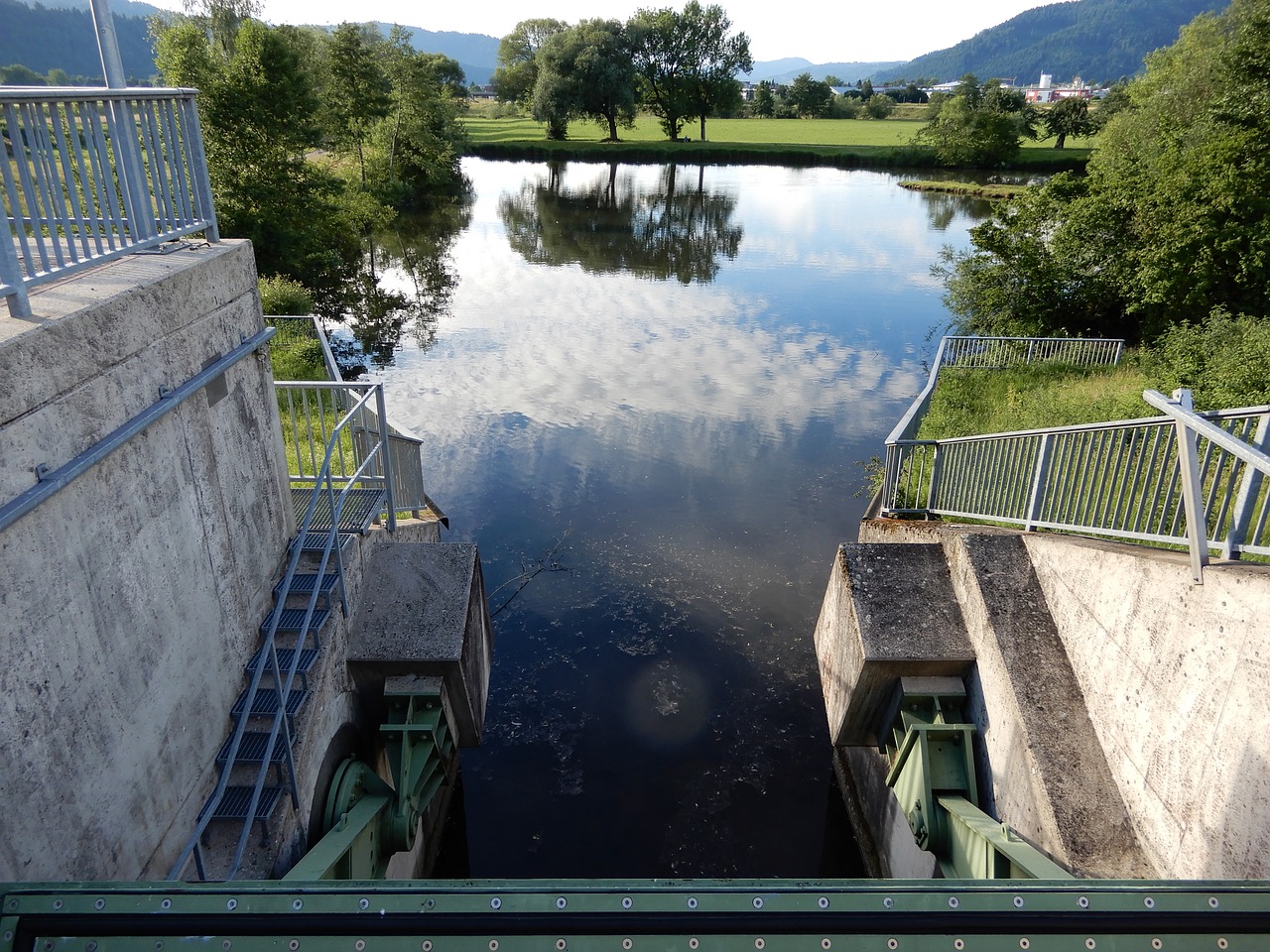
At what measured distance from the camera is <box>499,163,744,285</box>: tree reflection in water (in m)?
32.8

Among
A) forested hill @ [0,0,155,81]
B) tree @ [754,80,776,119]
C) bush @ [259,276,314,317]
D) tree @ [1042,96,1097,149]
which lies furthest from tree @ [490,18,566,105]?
bush @ [259,276,314,317]

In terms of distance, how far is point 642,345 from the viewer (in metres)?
22.4

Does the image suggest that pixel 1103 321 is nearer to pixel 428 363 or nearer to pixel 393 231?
pixel 428 363

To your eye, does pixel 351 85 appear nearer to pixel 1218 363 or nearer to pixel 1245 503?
pixel 1218 363

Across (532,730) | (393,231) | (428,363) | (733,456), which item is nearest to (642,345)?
(428,363)

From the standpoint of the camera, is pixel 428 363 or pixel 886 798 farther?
pixel 428 363

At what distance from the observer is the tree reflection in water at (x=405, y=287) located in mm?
23562

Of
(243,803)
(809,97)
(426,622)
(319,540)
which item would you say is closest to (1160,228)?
(426,622)

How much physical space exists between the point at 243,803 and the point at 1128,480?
7.26 m

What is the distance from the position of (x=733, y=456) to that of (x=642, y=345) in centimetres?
728

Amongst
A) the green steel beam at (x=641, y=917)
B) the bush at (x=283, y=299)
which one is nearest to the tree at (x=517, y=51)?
the bush at (x=283, y=299)

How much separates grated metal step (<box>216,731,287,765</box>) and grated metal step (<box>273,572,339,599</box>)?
117 centimetres

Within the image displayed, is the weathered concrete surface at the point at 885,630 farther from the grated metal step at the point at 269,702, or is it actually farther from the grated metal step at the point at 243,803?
the grated metal step at the point at 243,803

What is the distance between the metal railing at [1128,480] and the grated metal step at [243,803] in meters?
5.78
